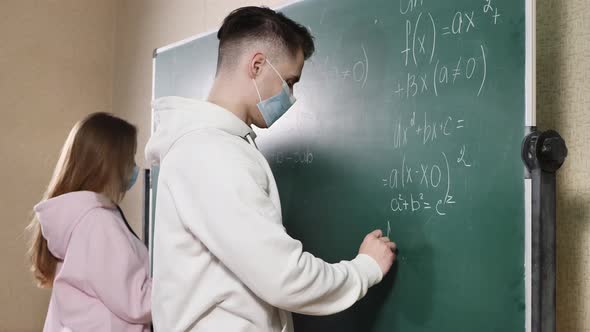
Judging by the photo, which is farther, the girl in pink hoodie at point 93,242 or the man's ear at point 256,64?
the girl in pink hoodie at point 93,242

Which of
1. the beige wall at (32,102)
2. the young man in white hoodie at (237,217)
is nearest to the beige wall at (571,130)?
the young man in white hoodie at (237,217)

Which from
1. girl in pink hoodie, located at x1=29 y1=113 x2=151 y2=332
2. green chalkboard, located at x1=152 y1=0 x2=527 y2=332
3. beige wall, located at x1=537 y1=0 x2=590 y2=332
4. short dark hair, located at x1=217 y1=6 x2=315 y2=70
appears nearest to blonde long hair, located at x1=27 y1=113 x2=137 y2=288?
girl in pink hoodie, located at x1=29 y1=113 x2=151 y2=332

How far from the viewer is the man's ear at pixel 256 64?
1502 millimetres

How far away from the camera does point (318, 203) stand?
1859mm

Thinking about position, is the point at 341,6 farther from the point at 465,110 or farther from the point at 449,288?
the point at 449,288

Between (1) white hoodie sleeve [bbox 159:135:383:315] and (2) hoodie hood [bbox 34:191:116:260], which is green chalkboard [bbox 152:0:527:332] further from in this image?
(2) hoodie hood [bbox 34:191:116:260]

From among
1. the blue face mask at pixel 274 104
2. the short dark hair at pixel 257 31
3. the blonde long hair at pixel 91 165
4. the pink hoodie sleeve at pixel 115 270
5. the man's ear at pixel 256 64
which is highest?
the short dark hair at pixel 257 31

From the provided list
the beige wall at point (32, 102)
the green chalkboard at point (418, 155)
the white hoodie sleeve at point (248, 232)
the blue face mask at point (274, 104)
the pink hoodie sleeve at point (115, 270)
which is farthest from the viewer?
the beige wall at point (32, 102)

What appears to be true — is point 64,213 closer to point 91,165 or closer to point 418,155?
point 91,165

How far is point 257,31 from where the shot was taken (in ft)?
5.00

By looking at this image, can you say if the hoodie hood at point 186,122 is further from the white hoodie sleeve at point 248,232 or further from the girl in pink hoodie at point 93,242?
the girl in pink hoodie at point 93,242

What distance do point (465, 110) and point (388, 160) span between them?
10.2 inches

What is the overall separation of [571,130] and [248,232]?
92cm

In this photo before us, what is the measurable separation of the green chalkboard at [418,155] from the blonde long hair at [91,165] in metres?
0.64
